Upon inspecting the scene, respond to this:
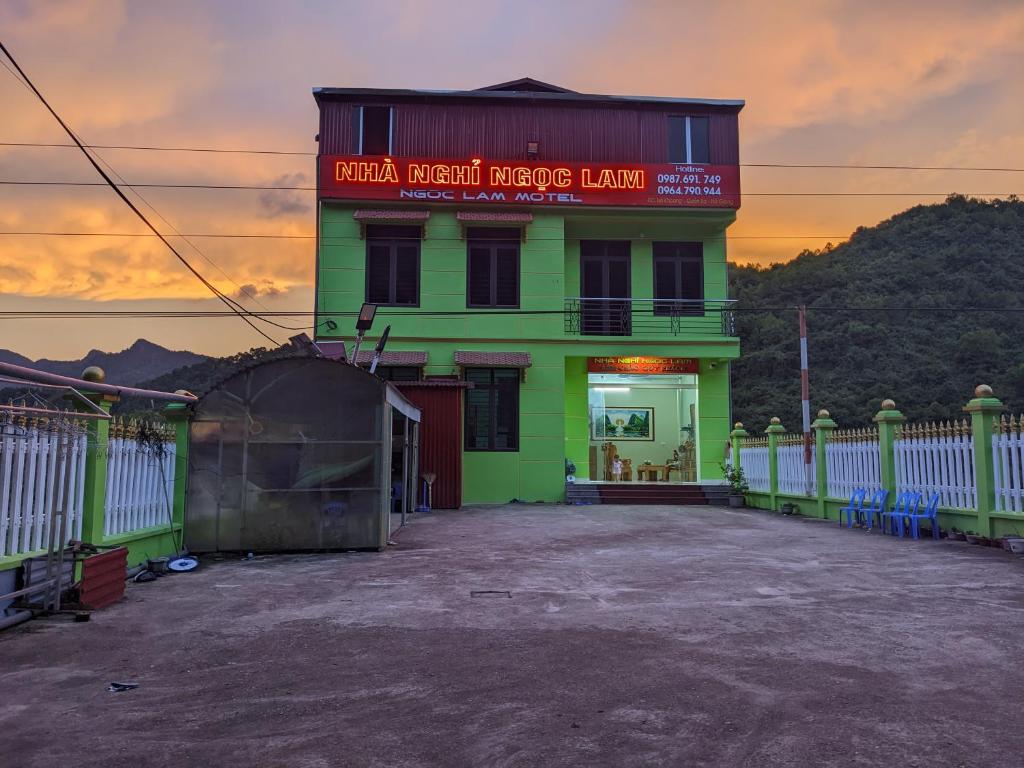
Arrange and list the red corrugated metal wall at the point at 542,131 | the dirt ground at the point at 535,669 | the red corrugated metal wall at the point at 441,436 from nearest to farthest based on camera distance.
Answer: the dirt ground at the point at 535,669
the red corrugated metal wall at the point at 441,436
the red corrugated metal wall at the point at 542,131

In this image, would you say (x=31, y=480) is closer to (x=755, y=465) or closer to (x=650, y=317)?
(x=755, y=465)

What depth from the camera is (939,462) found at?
11.9m

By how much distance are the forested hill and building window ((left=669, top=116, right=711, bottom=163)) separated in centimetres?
1591

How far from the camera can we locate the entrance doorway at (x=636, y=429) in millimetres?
23469

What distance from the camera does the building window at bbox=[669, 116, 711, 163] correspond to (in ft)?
71.5

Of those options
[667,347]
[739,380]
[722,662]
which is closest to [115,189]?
[722,662]

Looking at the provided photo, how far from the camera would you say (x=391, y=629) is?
5781 mm

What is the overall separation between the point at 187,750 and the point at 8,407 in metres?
3.94

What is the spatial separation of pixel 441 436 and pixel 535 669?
13918mm

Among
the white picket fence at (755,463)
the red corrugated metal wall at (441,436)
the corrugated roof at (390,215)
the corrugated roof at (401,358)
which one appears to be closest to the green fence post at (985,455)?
the white picket fence at (755,463)

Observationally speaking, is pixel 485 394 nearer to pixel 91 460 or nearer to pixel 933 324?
pixel 91 460

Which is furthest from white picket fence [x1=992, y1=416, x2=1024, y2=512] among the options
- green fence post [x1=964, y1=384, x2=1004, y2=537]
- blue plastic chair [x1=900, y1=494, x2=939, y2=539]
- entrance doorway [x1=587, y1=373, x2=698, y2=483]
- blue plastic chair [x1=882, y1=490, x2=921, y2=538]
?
entrance doorway [x1=587, y1=373, x2=698, y2=483]

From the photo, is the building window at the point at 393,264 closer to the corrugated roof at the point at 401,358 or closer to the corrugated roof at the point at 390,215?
the corrugated roof at the point at 390,215

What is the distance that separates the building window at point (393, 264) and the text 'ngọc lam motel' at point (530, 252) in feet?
0.14
